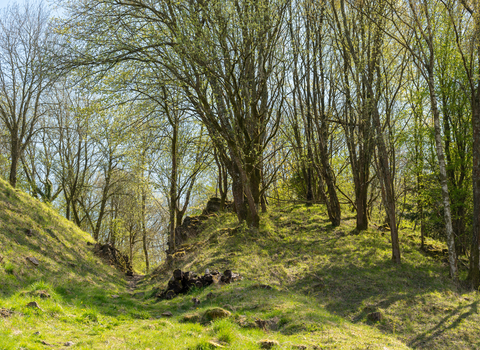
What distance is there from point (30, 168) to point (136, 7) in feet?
64.0

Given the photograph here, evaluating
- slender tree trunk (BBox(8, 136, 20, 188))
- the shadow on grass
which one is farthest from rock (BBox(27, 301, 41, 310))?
slender tree trunk (BBox(8, 136, 20, 188))

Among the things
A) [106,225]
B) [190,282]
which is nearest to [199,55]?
[190,282]

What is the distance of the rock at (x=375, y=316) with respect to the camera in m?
8.06

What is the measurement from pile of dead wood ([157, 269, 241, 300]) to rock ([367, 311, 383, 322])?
376 centimetres

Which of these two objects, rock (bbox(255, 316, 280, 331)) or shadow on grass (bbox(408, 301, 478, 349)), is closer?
rock (bbox(255, 316, 280, 331))

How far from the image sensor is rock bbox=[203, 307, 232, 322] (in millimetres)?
6977

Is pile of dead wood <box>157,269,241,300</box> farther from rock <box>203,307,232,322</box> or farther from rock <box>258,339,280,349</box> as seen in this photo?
rock <box>258,339,280,349</box>

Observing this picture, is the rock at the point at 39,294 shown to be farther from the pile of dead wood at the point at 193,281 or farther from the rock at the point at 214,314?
the pile of dead wood at the point at 193,281

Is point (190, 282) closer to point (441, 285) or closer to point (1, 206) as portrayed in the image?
point (1, 206)

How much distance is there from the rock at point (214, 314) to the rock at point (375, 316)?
11.7 ft

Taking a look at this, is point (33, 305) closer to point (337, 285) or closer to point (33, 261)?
point (33, 261)

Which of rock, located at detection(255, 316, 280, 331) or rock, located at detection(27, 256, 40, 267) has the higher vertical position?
rock, located at detection(27, 256, 40, 267)

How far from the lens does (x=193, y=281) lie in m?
10.0

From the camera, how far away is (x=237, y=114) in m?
13.2
